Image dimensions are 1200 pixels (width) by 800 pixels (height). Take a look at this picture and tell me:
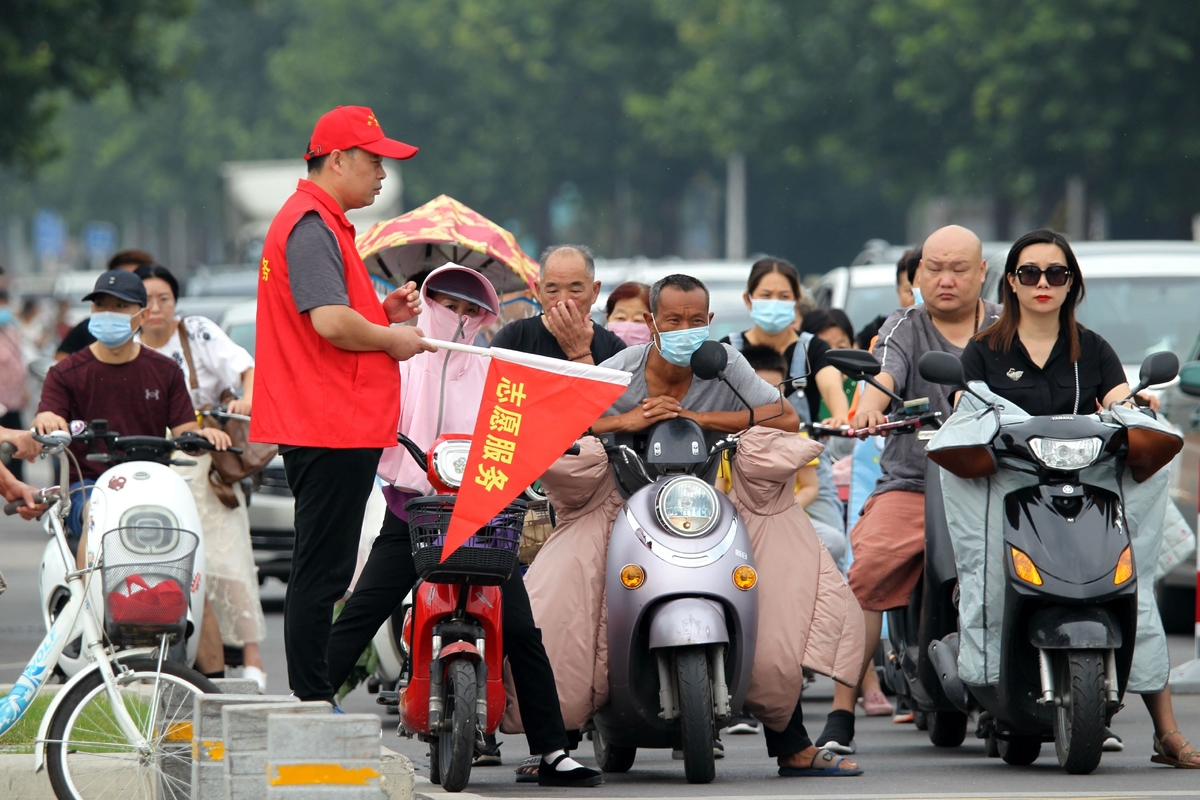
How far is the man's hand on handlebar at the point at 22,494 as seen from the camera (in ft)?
21.1

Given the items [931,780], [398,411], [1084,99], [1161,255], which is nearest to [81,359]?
[398,411]

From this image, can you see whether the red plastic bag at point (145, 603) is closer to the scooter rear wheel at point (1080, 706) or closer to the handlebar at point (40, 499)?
the handlebar at point (40, 499)

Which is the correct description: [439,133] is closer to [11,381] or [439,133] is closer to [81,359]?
[11,381]

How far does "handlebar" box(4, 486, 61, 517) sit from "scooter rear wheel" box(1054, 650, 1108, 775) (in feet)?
10.3

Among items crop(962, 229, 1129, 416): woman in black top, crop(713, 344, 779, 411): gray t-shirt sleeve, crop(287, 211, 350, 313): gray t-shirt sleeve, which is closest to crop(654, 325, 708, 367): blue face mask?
crop(713, 344, 779, 411): gray t-shirt sleeve

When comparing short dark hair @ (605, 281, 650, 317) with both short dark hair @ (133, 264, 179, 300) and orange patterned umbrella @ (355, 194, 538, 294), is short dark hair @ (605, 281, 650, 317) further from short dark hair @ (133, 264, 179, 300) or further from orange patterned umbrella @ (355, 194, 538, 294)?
short dark hair @ (133, 264, 179, 300)

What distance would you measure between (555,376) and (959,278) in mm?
1915

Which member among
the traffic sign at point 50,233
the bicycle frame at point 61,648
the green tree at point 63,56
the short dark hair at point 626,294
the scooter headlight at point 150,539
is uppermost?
the traffic sign at point 50,233

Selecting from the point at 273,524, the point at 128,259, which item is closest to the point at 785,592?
the point at 128,259

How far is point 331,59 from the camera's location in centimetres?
6088

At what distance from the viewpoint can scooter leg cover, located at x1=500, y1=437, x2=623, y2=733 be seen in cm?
688

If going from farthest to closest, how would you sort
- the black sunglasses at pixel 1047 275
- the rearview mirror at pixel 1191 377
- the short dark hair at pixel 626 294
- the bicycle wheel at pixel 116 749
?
the short dark hair at pixel 626 294, the rearview mirror at pixel 1191 377, the black sunglasses at pixel 1047 275, the bicycle wheel at pixel 116 749

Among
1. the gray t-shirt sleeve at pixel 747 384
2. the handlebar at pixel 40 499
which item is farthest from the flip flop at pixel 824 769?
the handlebar at pixel 40 499

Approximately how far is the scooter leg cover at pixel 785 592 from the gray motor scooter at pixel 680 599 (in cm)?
13
